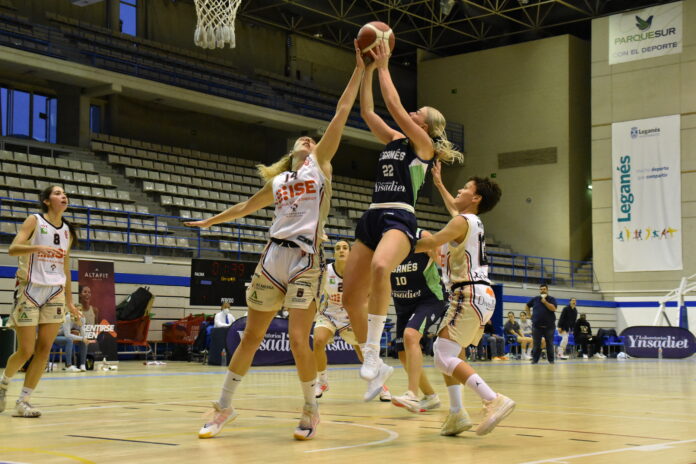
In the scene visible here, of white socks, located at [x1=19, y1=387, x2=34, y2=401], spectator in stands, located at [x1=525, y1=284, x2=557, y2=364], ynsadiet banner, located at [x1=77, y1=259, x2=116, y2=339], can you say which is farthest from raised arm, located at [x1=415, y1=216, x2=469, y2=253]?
A: spectator in stands, located at [x1=525, y1=284, x2=557, y2=364]

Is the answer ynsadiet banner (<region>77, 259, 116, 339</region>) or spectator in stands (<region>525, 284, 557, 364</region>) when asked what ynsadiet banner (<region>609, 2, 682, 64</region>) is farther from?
ynsadiet banner (<region>77, 259, 116, 339</region>)

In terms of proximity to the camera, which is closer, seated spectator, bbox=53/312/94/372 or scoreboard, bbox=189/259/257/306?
seated spectator, bbox=53/312/94/372

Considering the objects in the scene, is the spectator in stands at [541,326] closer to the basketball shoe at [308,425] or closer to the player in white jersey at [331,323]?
the player in white jersey at [331,323]

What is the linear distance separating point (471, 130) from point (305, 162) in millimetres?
28299

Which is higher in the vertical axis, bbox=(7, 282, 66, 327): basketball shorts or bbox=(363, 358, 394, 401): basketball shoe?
bbox=(7, 282, 66, 327): basketball shorts

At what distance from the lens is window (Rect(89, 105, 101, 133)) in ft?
86.5

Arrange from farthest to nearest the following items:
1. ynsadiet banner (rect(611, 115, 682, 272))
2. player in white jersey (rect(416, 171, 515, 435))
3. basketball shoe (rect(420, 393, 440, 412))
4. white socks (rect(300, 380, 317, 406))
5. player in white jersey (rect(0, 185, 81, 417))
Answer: ynsadiet banner (rect(611, 115, 682, 272)) → basketball shoe (rect(420, 393, 440, 412)) → player in white jersey (rect(0, 185, 81, 417)) → player in white jersey (rect(416, 171, 515, 435)) → white socks (rect(300, 380, 317, 406))

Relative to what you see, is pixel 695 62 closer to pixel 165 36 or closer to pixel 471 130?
pixel 471 130

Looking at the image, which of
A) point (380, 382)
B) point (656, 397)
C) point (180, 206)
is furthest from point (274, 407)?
point (180, 206)

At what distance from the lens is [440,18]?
30.8 meters

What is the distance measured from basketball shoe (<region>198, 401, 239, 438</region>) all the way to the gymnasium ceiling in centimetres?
2362

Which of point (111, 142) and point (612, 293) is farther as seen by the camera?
point (612, 293)

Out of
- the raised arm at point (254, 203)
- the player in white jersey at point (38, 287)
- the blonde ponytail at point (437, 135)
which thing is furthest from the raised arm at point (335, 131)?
the player in white jersey at point (38, 287)

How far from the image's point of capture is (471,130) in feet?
108
